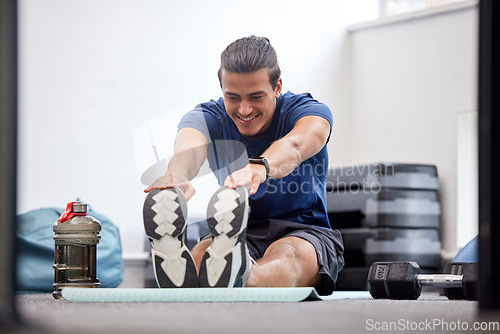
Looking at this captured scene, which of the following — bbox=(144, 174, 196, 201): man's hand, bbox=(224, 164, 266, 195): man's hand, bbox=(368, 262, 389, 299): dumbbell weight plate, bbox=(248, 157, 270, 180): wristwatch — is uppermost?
bbox=(248, 157, 270, 180): wristwatch

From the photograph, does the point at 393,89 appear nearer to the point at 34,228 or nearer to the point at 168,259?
the point at 34,228

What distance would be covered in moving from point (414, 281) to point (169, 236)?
600mm

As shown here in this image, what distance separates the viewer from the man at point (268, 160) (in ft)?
5.67

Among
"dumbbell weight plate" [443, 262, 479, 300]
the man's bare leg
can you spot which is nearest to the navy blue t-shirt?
the man's bare leg

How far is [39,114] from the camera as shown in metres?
3.49

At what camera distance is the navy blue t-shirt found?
6.28ft

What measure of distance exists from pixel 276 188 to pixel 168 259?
1.74 ft

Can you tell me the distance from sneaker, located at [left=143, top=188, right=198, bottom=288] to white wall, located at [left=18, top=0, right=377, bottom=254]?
76.8 inches

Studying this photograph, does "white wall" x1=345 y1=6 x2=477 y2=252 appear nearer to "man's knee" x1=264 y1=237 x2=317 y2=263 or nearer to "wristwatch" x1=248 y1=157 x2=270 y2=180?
"man's knee" x1=264 y1=237 x2=317 y2=263

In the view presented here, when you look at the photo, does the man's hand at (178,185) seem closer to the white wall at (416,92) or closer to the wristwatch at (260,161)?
the wristwatch at (260,161)

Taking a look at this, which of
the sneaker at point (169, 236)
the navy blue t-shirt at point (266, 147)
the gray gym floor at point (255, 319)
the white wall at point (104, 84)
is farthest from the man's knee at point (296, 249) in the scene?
the white wall at point (104, 84)

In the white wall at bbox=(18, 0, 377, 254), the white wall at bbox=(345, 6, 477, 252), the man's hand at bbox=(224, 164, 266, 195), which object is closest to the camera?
the man's hand at bbox=(224, 164, 266, 195)

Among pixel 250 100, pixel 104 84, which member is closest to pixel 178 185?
pixel 250 100

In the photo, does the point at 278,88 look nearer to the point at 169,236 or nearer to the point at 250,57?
the point at 250,57
